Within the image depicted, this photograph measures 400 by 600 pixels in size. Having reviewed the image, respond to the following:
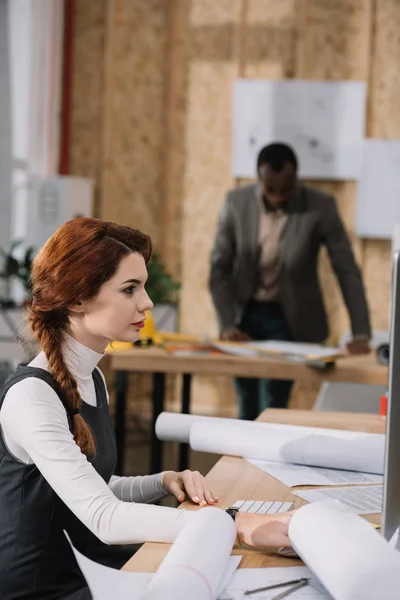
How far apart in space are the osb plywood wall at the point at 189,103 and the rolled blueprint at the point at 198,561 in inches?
202

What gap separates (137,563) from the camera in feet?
3.88

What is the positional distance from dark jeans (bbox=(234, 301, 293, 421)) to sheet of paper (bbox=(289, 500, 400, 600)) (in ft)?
9.30

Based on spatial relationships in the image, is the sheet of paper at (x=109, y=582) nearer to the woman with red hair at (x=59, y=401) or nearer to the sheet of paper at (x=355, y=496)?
the woman with red hair at (x=59, y=401)

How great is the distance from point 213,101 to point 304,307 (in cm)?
273

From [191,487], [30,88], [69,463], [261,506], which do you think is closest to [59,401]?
[69,463]

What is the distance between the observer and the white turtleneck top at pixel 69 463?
1.33 metres

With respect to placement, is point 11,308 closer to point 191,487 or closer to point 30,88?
point 30,88

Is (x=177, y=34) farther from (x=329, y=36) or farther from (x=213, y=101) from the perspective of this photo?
(x=329, y=36)

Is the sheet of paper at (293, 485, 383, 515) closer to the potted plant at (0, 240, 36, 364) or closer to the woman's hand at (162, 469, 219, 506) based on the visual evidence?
the woman's hand at (162, 469, 219, 506)

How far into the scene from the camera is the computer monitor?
47.1 inches

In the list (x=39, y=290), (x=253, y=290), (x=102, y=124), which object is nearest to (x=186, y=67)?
(x=102, y=124)

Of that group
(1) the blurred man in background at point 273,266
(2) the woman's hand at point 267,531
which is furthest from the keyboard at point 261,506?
(1) the blurred man in background at point 273,266

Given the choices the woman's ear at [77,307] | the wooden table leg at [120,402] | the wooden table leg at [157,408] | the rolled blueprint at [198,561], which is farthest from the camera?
the wooden table leg at [120,402]

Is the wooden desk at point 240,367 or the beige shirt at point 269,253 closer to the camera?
the wooden desk at point 240,367
